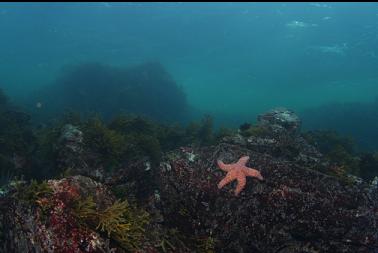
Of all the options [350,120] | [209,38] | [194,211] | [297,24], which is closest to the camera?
[194,211]

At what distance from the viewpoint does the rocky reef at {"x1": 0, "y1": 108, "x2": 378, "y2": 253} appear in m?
5.67

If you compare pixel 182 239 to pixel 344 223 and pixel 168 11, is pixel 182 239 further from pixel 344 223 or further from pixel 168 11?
pixel 168 11

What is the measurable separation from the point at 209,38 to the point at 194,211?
30.1 m

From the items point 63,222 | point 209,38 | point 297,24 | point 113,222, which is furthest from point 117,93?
point 63,222

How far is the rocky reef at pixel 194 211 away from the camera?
18.6ft

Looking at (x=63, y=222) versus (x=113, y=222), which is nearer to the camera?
(x=63, y=222)

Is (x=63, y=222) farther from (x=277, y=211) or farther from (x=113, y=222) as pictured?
(x=277, y=211)

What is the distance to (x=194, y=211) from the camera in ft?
24.1

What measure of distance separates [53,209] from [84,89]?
34074 millimetres

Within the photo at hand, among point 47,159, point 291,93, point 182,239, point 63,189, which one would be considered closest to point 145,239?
point 182,239

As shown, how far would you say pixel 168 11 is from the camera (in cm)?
2870

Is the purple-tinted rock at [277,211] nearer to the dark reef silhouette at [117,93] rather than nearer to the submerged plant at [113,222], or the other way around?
the submerged plant at [113,222]

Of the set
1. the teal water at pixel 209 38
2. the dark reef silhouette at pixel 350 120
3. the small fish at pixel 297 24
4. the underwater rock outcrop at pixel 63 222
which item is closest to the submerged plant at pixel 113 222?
the underwater rock outcrop at pixel 63 222

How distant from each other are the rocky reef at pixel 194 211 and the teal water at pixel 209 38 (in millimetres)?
20667
